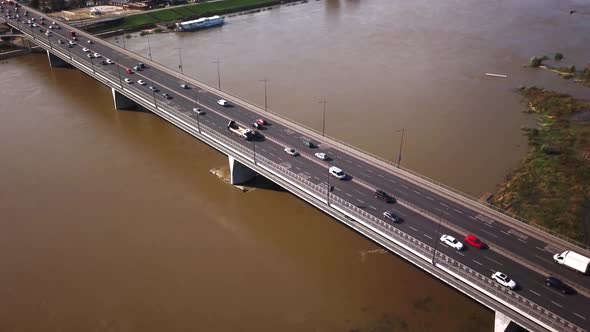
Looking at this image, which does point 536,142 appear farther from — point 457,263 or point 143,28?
point 143,28

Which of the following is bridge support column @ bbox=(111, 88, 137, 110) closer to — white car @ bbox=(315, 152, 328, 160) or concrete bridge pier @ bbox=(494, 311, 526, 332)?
white car @ bbox=(315, 152, 328, 160)

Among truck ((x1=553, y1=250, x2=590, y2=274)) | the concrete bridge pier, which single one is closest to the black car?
the concrete bridge pier

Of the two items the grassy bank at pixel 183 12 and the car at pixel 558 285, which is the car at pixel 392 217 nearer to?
the car at pixel 558 285

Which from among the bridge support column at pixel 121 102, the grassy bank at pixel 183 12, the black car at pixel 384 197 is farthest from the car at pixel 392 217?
the grassy bank at pixel 183 12

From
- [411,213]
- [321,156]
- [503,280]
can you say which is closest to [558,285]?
[503,280]

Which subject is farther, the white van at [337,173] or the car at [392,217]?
the white van at [337,173]
